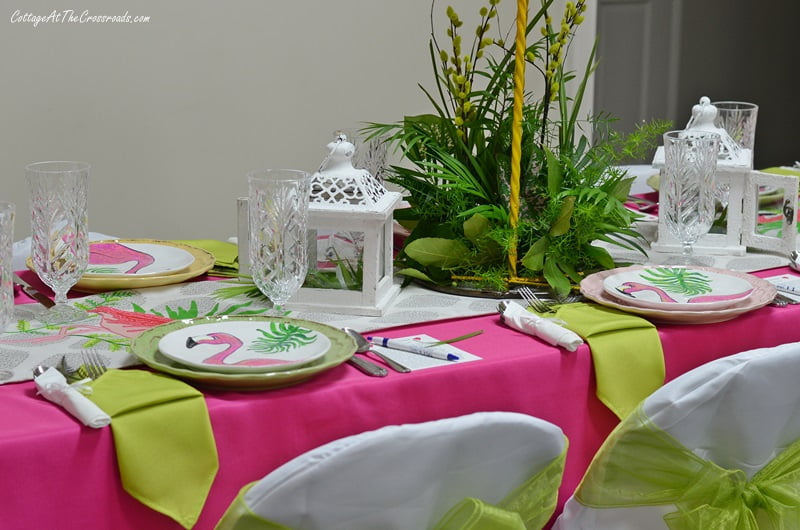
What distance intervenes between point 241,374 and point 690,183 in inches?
37.4

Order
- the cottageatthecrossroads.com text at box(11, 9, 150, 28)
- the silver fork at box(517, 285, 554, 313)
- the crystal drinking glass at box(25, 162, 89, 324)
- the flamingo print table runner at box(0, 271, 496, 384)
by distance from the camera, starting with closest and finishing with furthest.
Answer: the flamingo print table runner at box(0, 271, 496, 384) → the crystal drinking glass at box(25, 162, 89, 324) → the silver fork at box(517, 285, 554, 313) → the cottageatthecrossroads.com text at box(11, 9, 150, 28)

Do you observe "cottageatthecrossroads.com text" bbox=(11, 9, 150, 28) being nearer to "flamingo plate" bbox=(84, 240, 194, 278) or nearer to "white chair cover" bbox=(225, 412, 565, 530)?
"flamingo plate" bbox=(84, 240, 194, 278)

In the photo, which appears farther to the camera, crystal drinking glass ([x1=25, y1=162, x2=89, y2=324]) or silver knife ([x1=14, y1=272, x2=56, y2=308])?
silver knife ([x1=14, y1=272, x2=56, y2=308])

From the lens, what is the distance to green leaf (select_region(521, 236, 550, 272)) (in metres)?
1.74

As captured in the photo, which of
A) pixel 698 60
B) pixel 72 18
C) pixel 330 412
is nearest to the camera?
pixel 330 412

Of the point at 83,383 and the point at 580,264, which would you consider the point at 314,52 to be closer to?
the point at 580,264

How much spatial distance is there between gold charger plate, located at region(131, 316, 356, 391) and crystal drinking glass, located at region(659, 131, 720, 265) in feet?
2.41

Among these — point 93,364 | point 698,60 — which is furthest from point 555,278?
point 698,60

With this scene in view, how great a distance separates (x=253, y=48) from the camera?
152 inches

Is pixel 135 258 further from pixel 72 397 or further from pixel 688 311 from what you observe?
pixel 688 311

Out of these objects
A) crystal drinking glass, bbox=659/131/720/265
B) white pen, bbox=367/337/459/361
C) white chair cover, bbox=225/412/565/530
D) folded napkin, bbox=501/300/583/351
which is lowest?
white chair cover, bbox=225/412/565/530

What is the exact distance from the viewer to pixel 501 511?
115cm

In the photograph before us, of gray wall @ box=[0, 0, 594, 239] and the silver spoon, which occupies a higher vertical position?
gray wall @ box=[0, 0, 594, 239]

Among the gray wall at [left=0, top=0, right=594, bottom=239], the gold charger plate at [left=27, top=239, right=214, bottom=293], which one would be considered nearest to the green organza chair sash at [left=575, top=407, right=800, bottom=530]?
the gold charger plate at [left=27, top=239, right=214, bottom=293]
